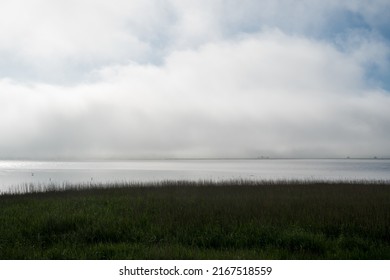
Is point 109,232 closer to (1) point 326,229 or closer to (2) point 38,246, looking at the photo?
(2) point 38,246

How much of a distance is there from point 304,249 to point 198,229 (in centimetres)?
361

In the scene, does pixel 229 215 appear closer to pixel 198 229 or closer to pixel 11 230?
pixel 198 229

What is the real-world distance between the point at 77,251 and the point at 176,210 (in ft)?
19.3

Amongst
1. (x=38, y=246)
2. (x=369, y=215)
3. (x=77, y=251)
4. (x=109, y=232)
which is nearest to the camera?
(x=77, y=251)

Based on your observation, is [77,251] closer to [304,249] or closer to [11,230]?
[11,230]

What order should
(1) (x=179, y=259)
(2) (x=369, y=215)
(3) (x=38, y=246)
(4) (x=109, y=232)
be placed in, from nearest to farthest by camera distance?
1. (1) (x=179, y=259)
2. (3) (x=38, y=246)
3. (4) (x=109, y=232)
4. (2) (x=369, y=215)

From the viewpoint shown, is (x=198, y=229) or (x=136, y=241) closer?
(x=136, y=241)

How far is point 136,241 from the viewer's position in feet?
30.9

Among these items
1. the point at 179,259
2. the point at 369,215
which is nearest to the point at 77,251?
the point at 179,259

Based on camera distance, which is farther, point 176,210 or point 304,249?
point 176,210

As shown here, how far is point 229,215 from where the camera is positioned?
1235 centimetres

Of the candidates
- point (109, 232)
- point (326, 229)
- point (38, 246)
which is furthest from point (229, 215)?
point (38, 246)
